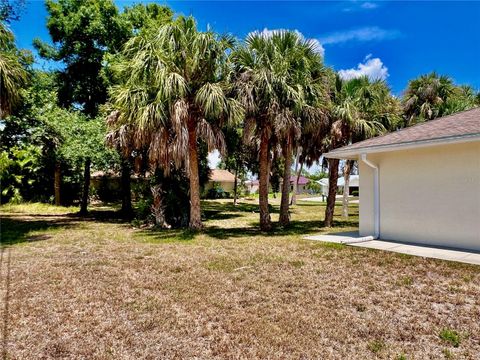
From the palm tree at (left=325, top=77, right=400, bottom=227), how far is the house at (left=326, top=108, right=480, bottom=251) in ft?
9.79

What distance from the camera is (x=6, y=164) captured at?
2127cm

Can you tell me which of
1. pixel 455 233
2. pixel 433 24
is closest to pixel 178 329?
pixel 455 233

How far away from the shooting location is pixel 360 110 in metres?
13.4

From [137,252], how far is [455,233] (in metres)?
8.28

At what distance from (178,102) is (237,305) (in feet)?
26.1

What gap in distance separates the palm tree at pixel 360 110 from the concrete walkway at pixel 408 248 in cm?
456

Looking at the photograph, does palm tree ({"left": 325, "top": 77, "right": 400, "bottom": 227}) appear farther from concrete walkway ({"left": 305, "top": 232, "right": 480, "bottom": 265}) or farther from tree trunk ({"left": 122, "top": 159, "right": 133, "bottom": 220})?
tree trunk ({"left": 122, "top": 159, "right": 133, "bottom": 220})

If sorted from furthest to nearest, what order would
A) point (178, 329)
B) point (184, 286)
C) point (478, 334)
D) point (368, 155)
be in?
point (368, 155), point (184, 286), point (178, 329), point (478, 334)

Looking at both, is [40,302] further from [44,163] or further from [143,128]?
[44,163]

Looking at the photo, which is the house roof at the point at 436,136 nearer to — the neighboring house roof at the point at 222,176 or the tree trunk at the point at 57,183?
the tree trunk at the point at 57,183

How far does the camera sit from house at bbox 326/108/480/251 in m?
7.96

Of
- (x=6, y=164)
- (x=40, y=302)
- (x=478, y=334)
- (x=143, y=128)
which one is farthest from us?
(x=6, y=164)

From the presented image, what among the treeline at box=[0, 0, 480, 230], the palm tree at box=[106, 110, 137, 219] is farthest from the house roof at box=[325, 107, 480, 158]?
the palm tree at box=[106, 110, 137, 219]

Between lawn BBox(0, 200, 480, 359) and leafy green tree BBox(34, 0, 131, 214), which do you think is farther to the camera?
leafy green tree BBox(34, 0, 131, 214)
